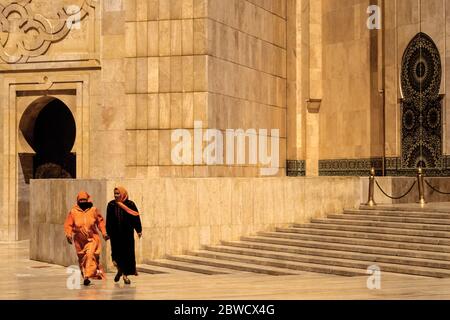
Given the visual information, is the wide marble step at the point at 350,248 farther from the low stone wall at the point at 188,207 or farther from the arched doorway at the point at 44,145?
the arched doorway at the point at 44,145

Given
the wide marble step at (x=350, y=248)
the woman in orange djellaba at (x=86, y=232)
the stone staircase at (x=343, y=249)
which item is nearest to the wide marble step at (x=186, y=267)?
the stone staircase at (x=343, y=249)

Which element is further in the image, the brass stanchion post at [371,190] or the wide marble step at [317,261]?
the brass stanchion post at [371,190]

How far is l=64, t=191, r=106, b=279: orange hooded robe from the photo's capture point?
492 inches

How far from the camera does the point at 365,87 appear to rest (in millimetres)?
22656

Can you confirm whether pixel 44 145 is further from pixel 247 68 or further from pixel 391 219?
pixel 391 219

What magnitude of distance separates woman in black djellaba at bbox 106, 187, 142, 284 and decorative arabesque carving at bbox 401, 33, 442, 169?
1052 centimetres

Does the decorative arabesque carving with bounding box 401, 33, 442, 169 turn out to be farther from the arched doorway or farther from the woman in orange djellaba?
the woman in orange djellaba

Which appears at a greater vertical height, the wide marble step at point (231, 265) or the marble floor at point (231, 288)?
the marble floor at point (231, 288)

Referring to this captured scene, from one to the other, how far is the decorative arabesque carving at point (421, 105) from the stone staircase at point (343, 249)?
3428 mm

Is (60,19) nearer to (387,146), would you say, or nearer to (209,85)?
(209,85)

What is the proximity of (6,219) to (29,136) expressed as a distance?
2.17 meters

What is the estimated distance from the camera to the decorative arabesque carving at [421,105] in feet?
68.2

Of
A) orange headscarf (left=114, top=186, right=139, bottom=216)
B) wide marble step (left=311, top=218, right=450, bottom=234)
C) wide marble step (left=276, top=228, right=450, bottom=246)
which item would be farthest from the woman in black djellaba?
wide marble step (left=311, top=218, right=450, bottom=234)
